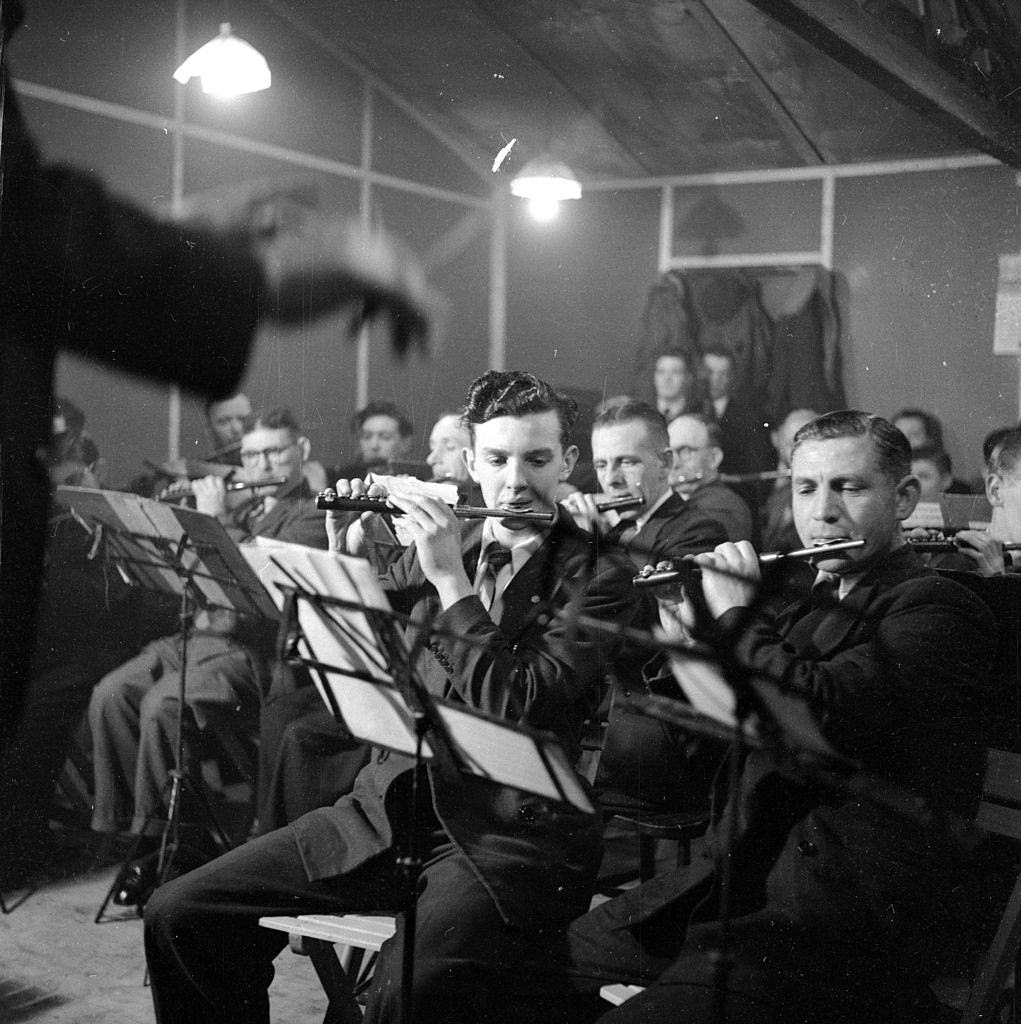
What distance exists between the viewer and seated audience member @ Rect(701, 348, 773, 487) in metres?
3.67

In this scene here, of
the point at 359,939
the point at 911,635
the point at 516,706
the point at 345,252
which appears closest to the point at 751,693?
the point at 911,635

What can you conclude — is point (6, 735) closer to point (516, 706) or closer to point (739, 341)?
point (516, 706)

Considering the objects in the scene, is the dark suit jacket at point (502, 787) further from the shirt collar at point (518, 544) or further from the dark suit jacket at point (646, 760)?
the dark suit jacket at point (646, 760)

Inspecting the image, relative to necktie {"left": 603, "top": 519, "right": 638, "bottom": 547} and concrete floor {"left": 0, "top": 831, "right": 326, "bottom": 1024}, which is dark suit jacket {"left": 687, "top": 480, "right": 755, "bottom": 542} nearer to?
necktie {"left": 603, "top": 519, "right": 638, "bottom": 547}

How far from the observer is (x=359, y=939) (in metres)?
2.05

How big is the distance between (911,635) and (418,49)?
2237 millimetres

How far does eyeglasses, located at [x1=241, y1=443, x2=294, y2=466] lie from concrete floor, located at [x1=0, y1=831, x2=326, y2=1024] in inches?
52.4

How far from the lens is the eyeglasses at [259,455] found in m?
3.69

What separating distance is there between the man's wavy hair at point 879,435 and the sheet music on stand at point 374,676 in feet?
2.80

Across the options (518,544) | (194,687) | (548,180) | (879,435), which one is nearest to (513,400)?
(518,544)

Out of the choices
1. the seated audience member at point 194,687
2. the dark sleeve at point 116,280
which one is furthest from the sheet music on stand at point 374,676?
the dark sleeve at point 116,280

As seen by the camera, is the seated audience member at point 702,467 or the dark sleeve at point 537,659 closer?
the dark sleeve at point 537,659

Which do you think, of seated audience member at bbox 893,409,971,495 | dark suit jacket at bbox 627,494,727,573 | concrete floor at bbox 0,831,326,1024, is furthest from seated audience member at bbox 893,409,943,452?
concrete floor at bbox 0,831,326,1024

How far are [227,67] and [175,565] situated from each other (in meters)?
1.48
